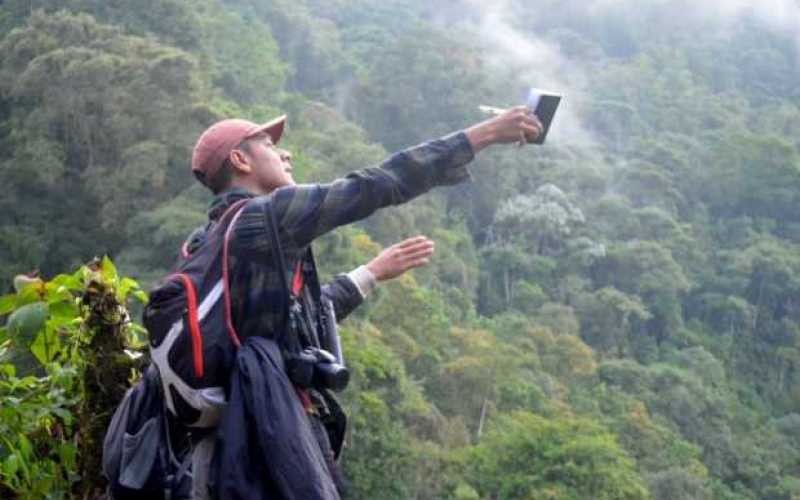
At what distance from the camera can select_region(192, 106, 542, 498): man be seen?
1.30m

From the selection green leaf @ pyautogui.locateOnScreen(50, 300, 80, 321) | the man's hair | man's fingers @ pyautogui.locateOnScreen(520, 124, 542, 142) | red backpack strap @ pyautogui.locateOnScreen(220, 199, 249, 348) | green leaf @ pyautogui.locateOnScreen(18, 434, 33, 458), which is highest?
man's fingers @ pyautogui.locateOnScreen(520, 124, 542, 142)

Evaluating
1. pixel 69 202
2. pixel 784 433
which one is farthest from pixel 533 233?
pixel 69 202

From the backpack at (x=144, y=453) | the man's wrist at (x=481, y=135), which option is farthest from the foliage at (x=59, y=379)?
the man's wrist at (x=481, y=135)

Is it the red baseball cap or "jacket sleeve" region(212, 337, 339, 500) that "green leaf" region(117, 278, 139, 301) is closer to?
the red baseball cap

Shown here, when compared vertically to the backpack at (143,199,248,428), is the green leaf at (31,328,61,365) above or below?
below

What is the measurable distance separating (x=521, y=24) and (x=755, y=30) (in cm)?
1001

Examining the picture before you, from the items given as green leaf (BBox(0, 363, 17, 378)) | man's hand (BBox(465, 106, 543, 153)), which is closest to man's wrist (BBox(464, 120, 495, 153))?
man's hand (BBox(465, 106, 543, 153))

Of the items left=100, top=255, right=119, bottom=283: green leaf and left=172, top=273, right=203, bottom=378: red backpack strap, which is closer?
left=172, top=273, right=203, bottom=378: red backpack strap

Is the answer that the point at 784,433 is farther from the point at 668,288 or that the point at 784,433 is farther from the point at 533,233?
the point at 533,233

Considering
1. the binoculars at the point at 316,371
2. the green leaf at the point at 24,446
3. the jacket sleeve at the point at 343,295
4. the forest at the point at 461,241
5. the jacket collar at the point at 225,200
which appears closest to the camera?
the binoculars at the point at 316,371

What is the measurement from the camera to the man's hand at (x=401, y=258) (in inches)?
71.4

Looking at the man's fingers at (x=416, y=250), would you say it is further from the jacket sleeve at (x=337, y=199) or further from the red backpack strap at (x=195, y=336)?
the red backpack strap at (x=195, y=336)

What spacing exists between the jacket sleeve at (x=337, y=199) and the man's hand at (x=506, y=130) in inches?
2.3

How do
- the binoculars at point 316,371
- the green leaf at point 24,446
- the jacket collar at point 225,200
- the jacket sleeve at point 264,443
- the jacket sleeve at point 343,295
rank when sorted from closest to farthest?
the jacket sleeve at point 264,443
the binoculars at point 316,371
the jacket collar at point 225,200
the green leaf at point 24,446
the jacket sleeve at point 343,295
